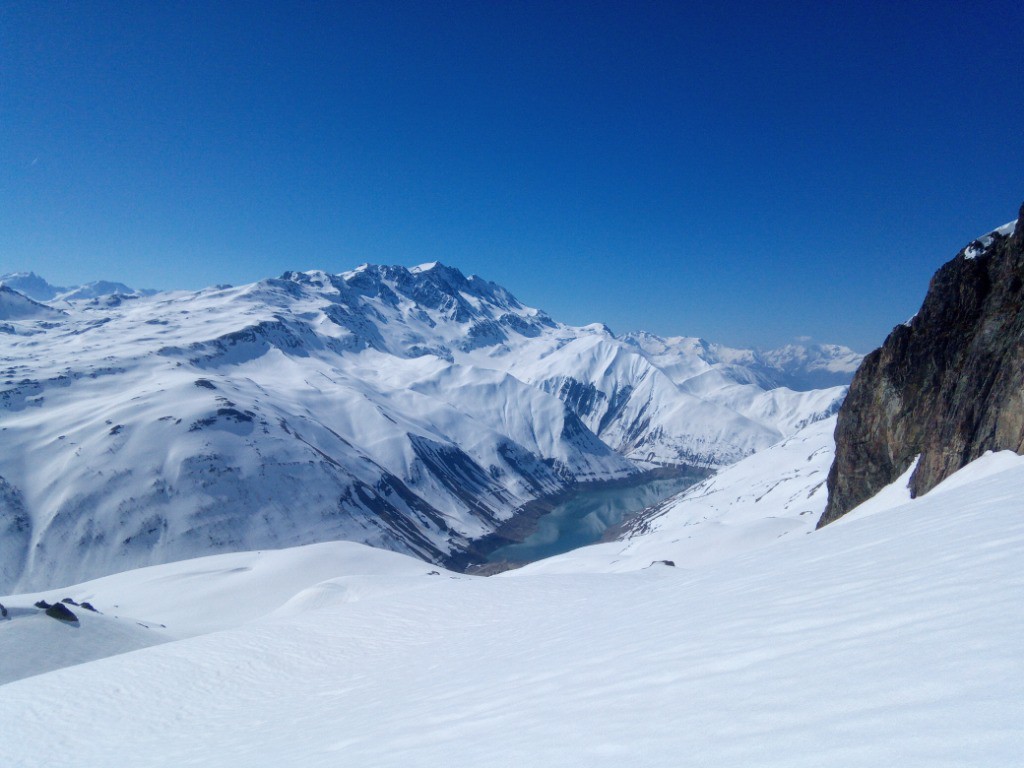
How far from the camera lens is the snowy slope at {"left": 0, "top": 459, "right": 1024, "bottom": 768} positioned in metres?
2.70

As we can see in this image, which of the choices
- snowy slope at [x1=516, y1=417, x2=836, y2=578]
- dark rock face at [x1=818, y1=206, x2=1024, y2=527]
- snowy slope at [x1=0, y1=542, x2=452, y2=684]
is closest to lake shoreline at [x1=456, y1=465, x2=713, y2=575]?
snowy slope at [x1=516, y1=417, x2=836, y2=578]

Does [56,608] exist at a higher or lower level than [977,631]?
lower

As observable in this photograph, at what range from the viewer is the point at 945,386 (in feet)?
65.4

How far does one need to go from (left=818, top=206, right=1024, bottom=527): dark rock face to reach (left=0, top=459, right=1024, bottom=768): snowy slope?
3911 mm

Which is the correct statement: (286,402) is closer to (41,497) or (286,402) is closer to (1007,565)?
(41,497)

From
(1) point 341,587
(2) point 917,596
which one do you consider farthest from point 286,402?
(2) point 917,596

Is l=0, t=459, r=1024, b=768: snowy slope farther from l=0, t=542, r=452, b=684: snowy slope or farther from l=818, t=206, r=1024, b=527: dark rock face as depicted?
l=0, t=542, r=452, b=684: snowy slope

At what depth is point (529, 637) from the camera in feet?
30.3

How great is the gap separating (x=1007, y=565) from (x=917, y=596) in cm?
91

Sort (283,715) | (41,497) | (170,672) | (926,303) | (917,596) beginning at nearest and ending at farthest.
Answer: (917,596), (283,715), (170,672), (926,303), (41,497)

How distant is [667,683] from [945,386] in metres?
22.3

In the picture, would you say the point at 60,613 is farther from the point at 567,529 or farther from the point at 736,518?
the point at 567,529

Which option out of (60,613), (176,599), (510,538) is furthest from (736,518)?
(510,538)

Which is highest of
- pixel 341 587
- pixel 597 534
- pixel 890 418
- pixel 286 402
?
pixel 286 402
